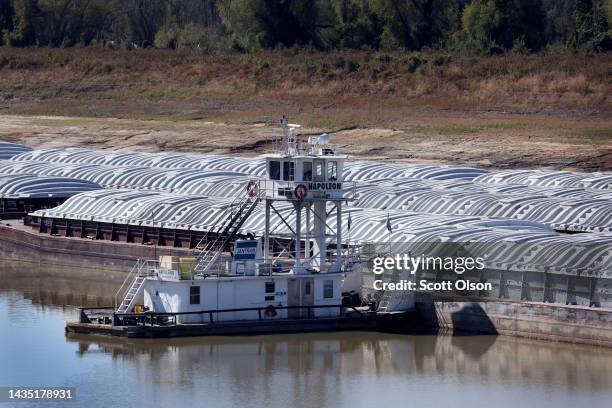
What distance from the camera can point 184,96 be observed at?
352 feet

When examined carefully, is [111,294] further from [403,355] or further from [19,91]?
[19,91]

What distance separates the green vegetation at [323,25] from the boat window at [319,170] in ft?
196

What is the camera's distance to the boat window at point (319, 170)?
45.9 m

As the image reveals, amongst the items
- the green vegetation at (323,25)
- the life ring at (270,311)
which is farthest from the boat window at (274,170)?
the green vegetation at (323,25)

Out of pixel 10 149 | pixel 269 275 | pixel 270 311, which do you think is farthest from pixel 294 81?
pixel 270 311

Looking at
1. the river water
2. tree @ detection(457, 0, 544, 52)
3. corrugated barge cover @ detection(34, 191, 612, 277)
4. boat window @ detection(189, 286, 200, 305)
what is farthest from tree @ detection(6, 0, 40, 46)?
boat window @ detection(189, 286, 200, 305)

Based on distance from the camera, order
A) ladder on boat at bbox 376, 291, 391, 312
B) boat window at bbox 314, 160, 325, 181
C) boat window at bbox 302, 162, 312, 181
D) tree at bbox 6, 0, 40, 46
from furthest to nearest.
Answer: tree at bbox 6, 0, 40, 46, ladder on boat at bbox 376, 291, 391, 312, boat window at bbox 314, 160, 325, 181, boat window at bbox 302, 162, 312, 181

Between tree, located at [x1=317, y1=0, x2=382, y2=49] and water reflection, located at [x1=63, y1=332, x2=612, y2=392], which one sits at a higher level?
tree, located at [x1=317, y1=0, x2=382, y2=49]

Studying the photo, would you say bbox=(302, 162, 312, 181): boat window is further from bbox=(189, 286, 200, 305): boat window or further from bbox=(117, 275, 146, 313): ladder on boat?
bbox=(117, 275, 146, 313): ladder on boat

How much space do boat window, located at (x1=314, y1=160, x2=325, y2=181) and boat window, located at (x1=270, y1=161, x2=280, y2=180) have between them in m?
1.13

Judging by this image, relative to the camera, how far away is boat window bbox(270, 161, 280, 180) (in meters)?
45.9

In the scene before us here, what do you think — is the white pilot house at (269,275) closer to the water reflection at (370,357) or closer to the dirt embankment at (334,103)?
the water reflection at (370,357)

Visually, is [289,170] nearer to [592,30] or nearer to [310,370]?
[310,370]

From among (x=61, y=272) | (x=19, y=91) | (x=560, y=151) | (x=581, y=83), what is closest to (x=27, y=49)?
(x=19, y=91)
